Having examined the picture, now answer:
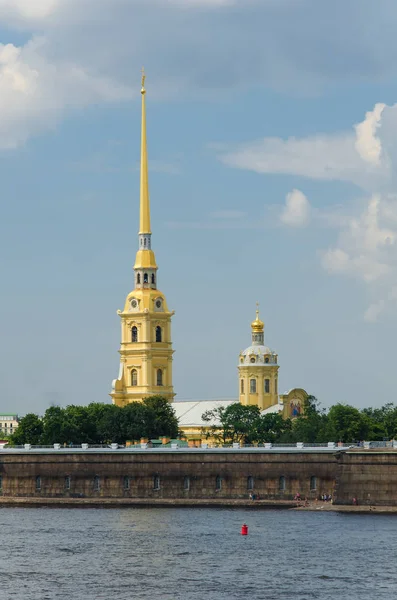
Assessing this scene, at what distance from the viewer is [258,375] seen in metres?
159

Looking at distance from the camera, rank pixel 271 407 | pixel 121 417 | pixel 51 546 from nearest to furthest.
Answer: pixel 51 546, pixel 121 417, pixel 271 407

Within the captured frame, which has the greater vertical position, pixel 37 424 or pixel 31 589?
pixel 37 424

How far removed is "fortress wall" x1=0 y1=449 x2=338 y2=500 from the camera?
102 meters

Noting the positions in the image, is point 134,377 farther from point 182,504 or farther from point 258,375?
point 182,504

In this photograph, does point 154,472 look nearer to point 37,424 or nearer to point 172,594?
point 37,424

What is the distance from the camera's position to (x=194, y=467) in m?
106

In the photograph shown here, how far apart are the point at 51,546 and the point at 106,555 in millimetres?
5300

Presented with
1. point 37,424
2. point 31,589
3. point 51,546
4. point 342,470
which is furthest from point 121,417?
point 31,589

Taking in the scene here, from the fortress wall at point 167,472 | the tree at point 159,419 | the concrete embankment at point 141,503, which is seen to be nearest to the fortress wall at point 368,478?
the fortress wall at point 167,472

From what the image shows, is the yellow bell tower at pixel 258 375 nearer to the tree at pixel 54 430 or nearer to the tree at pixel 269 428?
the tree at pixel 269 428

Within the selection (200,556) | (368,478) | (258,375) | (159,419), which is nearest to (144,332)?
(258,375)

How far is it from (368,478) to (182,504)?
15015 millimetres

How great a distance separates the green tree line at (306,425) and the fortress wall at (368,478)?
759 inches

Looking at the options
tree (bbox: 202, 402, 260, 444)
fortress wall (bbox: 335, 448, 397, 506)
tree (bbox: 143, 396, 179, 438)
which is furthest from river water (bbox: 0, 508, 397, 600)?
tree (bbox: 202, 402, 260, 444)
